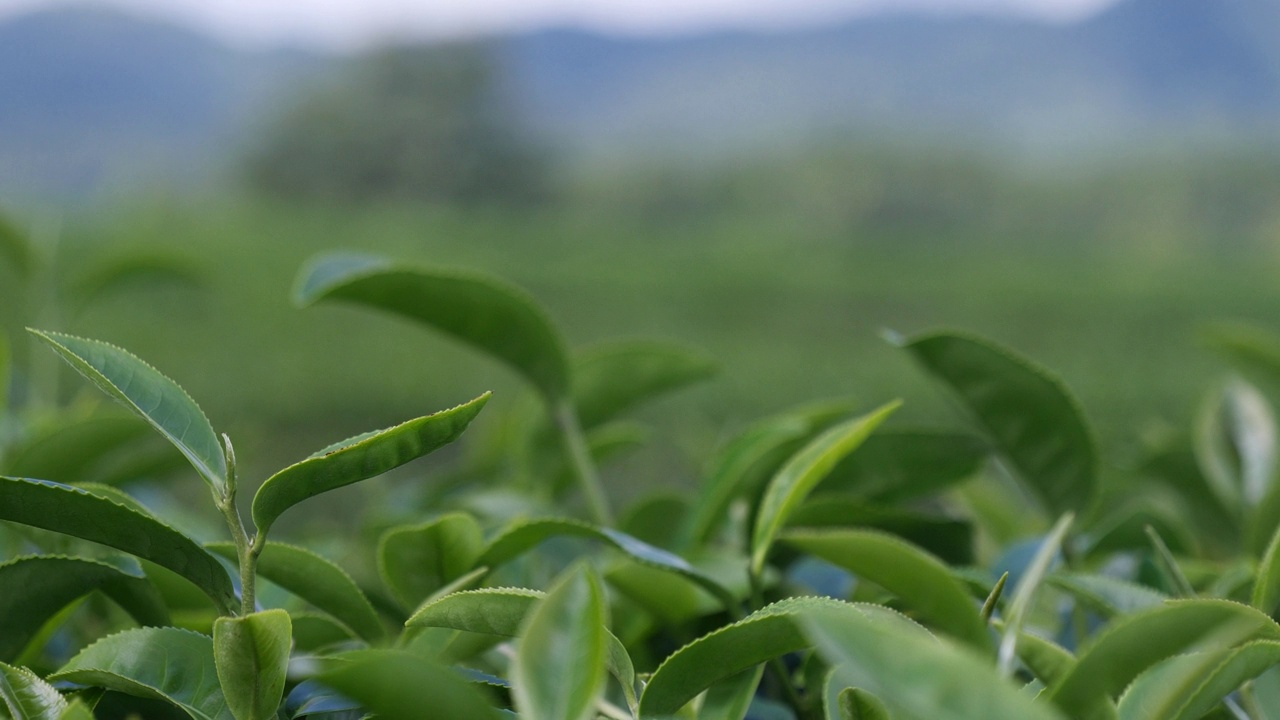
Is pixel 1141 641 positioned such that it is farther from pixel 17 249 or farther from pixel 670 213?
pixel 670 213

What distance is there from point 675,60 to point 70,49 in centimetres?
1879

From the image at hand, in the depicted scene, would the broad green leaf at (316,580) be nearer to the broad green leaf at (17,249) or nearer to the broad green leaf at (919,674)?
the broad green leaf at (919,674)

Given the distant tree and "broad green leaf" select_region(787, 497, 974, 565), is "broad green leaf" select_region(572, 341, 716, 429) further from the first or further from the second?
the distant tree

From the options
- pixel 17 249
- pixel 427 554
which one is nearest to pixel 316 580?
pixel 427 554

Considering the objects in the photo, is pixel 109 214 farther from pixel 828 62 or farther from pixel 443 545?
pixel 828 62

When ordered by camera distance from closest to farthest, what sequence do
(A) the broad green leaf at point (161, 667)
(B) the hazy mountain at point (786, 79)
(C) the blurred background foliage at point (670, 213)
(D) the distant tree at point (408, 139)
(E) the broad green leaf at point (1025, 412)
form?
(A) the broad green leaf at point (161, 667) < (E) the broad green leaf at point (1025, 412) < (C) the blurred background foliage at point (670, 213) < (D) the distant tree at point (408, 139) < (B) the hazy mountain at point (786, 79)

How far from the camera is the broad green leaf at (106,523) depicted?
0.90ft

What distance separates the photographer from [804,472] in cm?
33

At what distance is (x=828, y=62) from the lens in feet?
112

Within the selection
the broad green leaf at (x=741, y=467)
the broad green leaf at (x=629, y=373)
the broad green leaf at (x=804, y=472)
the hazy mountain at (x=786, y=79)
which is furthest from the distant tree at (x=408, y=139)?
the broad green leaf at (x=804, y=472)

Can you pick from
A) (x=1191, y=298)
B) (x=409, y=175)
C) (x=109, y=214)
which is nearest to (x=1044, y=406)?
(x=1191, y=298)

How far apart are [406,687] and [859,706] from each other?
0.12 meters

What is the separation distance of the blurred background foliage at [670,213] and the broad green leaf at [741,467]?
85 millimetres

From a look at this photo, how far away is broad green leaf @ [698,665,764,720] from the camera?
0.30 m
